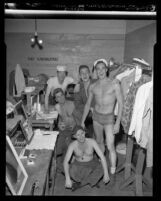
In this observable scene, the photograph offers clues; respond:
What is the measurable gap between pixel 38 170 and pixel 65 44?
5657 millimetres

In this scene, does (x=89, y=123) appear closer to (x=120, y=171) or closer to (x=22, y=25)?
(x=120, y=171)

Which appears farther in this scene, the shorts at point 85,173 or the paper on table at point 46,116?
the paper on table at point 46,116

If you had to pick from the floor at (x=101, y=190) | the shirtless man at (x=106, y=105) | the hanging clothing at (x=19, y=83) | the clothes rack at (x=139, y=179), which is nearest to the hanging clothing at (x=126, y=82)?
the shirtless man at (x=106, y=105)

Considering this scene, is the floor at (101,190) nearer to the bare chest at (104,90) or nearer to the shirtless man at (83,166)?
the shirtless man at (83,166)

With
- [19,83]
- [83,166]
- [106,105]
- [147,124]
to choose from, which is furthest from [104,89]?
[19,83]

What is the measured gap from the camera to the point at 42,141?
3.00m

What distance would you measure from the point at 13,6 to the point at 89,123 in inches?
131

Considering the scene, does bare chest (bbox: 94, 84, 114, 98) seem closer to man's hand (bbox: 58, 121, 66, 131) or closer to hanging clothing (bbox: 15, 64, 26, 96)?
man's hand (bbox: 58, 121, 66, 131)

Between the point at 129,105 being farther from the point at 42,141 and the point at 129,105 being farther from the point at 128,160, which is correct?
the point at 42,141

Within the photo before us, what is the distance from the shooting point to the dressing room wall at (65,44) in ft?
23.6

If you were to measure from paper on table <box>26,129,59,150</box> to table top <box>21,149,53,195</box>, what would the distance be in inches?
3.9

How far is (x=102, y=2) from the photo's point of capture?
72.1 inches

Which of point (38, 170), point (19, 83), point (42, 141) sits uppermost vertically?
point (19, 83)

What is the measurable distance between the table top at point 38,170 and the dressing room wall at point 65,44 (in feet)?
15.7
